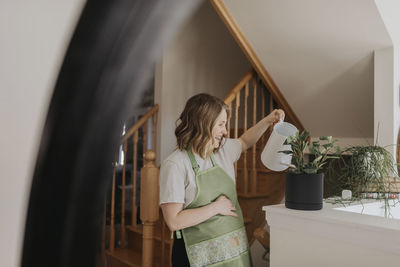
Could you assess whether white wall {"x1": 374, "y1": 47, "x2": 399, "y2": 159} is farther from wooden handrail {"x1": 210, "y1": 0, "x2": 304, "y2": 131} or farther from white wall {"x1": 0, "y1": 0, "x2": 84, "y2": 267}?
white wall {"x1": 0, "y1": 0, "x2": 84, "y2": 267}

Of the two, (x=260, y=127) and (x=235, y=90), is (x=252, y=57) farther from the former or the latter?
(x=260, y=127)

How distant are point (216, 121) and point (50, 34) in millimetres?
957

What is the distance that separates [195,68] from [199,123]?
2.38 meters

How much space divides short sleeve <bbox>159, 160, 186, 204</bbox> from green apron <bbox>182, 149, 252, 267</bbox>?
6cm

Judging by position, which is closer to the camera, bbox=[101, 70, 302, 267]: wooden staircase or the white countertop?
the white countertop

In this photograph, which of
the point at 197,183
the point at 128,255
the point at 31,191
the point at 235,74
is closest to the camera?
the point at 31,191

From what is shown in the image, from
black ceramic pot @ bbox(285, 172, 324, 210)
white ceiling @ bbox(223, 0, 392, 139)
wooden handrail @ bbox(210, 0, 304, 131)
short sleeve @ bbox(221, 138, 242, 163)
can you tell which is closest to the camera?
black ceramic pot @ bbox(285, 172, 324, 210)

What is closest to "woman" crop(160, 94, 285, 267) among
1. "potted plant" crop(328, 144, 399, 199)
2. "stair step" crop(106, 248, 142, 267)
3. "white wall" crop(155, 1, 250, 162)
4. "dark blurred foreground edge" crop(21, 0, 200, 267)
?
"potted plant" crop(328, 144, 399, 199)

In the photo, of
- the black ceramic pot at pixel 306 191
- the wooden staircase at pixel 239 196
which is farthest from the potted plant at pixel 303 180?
the wooden staircase at pixel 239 196

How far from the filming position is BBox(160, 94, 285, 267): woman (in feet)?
3.90

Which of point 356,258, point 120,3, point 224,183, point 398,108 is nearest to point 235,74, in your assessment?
point 398,108

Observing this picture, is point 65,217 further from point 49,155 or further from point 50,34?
point 50,34

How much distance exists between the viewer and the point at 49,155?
31 centimetres

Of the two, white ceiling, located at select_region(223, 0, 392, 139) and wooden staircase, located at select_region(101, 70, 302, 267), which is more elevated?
white ceiling, located at select_region(223, 0, 392, 139)
